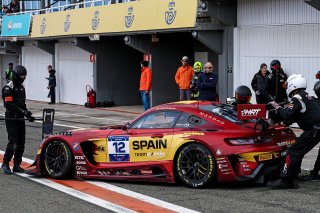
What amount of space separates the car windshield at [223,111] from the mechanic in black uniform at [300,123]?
2.08 feet

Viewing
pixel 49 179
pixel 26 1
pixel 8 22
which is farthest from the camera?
pixel 26 1

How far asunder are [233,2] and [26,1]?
80.9 feet

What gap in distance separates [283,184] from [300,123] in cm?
88

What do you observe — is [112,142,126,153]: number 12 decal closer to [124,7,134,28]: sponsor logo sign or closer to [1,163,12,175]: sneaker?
[1,163,12,175]: sneaker

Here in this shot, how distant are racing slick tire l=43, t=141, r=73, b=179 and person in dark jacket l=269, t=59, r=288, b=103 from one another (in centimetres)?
716

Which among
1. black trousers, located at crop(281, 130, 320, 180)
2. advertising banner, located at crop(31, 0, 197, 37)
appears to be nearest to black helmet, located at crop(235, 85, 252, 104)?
black trousers, located at crop(281, 130, 320, 180)

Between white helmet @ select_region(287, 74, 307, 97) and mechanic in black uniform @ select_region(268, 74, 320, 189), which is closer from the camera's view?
mechanic in black uniform @ select_region(268, 74, 320, 189)

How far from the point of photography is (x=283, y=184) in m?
8.73

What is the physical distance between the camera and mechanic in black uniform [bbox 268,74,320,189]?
8.66m

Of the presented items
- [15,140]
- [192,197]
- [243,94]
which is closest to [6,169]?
[15,140]

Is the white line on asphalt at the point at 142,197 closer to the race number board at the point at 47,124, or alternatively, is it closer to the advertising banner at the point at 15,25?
the race number board at the point at 47,124

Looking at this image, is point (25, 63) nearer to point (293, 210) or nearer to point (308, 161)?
point (308, 161)

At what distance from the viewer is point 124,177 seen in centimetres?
948

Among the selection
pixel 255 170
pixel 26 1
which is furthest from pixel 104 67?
pixel 255 170
